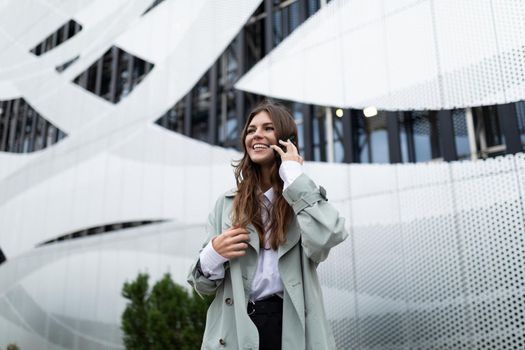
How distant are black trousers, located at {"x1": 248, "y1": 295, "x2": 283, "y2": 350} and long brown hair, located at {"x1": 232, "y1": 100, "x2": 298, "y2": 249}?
199mm

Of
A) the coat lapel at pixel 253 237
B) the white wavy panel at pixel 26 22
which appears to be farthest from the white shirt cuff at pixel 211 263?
the white wavy panel at pixel 26 22

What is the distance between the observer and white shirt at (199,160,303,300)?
1.68 metres

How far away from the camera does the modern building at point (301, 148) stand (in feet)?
15.7

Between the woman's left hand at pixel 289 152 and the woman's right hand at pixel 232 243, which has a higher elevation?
the woman's left hand at pixel 289 152

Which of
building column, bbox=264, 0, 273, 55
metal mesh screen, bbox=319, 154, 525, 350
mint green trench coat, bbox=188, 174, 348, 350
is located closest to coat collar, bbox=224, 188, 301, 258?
mint green trench coat, bbox=188, 174, 348, 350

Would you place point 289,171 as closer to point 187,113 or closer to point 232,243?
point 232,243

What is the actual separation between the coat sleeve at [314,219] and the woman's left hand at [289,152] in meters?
0.09

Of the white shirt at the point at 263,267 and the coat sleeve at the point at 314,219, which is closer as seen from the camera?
the coat sleeve at the point at 314,219

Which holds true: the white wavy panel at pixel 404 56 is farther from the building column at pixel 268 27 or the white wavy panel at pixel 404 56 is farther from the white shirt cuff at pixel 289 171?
the white shirt cuff at pixel 289 171

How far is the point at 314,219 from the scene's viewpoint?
62.2 inches

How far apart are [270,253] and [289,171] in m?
0.31

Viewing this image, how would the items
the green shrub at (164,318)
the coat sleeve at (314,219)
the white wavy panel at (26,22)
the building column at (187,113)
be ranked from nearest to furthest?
the coat sleeve at (314,219) → the green shrub at (164,318) → the building column at (187,113) → the white wavy panel at (26,22)

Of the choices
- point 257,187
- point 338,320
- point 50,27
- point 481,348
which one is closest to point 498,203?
point 481,348

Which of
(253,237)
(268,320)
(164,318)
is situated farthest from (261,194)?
(164,318)
